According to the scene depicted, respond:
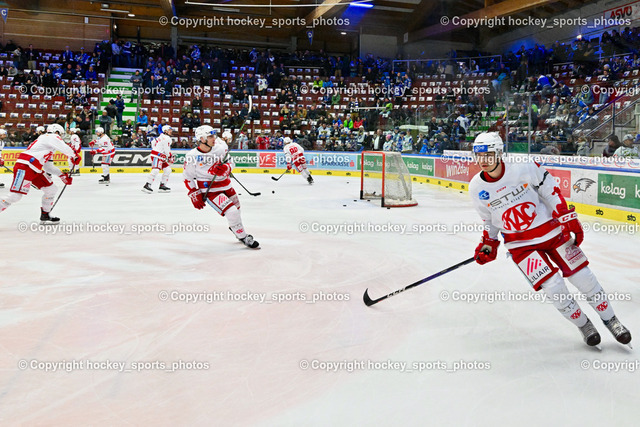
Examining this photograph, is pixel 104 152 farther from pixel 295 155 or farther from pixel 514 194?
pixel 514 194

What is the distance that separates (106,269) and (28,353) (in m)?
2.44

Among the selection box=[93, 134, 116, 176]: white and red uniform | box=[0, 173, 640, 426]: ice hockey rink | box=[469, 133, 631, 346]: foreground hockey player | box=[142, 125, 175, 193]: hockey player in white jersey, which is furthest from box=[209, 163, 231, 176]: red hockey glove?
box=[93, 134, 116, 176]: white and red uniform

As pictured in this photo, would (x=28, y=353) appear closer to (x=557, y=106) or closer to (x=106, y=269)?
(x=106, y=269)

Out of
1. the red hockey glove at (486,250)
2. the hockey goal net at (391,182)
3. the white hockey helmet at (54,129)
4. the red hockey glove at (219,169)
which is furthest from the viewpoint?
the hockey goal net at (391,182)

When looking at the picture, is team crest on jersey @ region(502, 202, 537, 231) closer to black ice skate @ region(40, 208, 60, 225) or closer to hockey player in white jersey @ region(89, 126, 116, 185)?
black ice skate @ region(40, 208, 60, 225)

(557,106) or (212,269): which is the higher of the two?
(557,106)

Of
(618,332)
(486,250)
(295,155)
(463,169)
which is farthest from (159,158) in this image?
(618,332)

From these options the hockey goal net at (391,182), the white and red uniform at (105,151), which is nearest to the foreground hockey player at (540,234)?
the hockey goal net at (391,182)

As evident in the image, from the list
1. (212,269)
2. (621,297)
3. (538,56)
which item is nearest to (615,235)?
Result: (621,297)

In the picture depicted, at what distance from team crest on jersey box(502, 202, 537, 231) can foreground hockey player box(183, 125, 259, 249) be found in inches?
161

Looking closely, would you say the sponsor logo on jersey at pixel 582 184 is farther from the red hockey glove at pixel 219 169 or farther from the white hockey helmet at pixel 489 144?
the white hockey helmet at pixel 489 144

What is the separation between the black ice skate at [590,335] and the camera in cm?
367

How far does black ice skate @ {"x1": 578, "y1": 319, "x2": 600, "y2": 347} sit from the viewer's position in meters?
3.67

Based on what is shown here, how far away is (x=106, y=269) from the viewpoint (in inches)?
237
